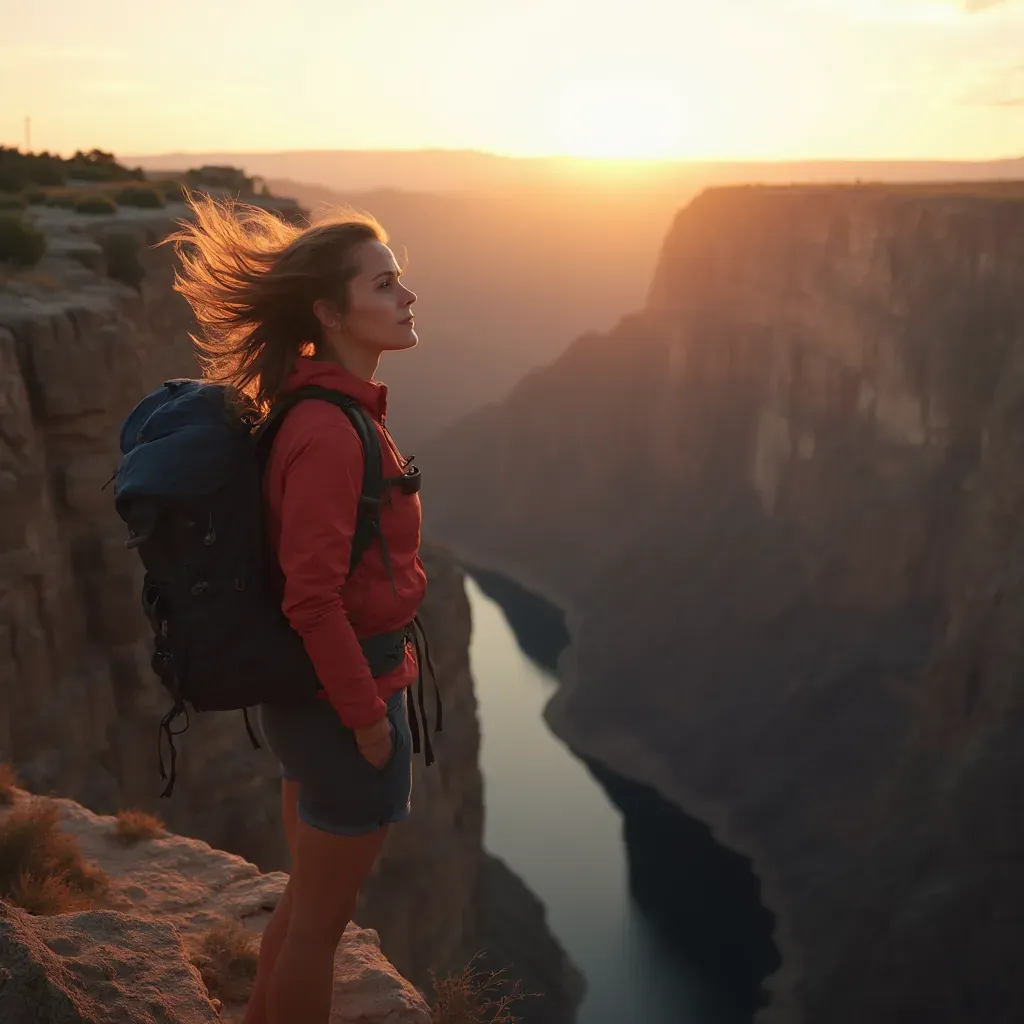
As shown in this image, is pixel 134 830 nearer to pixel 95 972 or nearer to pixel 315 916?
pixel 95 972

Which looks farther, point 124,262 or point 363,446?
point 124,262

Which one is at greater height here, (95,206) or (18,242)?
(95,206)

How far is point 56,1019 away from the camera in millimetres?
3146

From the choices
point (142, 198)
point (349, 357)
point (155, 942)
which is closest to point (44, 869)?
point (155, 942)

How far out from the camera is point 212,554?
3.15m

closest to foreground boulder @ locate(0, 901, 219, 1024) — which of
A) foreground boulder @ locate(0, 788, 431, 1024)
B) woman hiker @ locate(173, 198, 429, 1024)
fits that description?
foreground boulder @ locate(0, 788, 431, 1024)

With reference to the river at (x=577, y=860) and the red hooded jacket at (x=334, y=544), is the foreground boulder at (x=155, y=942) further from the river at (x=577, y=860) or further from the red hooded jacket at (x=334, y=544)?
the river at (x=577, y=860)

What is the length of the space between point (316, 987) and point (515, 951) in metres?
23.0

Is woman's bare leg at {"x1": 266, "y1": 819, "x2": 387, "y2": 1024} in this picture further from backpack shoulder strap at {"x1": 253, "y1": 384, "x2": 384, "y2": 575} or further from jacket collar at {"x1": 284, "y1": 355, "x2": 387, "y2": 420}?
jacket collar at {"x1": 284, "y1": 355, "x2": 387, "y2": 420}

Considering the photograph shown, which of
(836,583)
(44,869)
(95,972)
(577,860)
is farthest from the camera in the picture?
(836,583)


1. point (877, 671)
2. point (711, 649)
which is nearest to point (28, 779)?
point (877, 671)

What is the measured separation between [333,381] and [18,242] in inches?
475

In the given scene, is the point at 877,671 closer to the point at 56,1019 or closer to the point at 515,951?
the point at 515,951

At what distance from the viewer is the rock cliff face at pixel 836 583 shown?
28.0m
